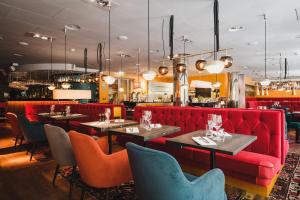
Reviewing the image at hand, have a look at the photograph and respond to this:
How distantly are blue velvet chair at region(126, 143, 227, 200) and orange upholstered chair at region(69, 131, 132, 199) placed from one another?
0.57 metres

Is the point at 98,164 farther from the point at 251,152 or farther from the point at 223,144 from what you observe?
the point at 251,152

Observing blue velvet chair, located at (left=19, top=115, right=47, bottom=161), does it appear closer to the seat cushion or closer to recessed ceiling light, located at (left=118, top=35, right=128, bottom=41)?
the seat cushion

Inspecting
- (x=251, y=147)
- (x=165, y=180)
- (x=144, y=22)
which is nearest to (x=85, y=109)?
(x=144, y=22)

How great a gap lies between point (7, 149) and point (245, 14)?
6.65 meters

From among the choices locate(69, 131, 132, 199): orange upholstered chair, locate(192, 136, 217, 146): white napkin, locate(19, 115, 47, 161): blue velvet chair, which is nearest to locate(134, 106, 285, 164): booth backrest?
locate(192, 136, 217, 146): white napkin

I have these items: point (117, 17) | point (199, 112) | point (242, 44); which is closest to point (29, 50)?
point (117, 17)

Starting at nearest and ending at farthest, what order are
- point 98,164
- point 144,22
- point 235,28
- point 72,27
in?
point 98,164
point 144,22
point 72,27
point 235,28

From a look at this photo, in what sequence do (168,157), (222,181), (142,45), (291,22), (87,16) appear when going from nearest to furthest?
(168,157), (222,181), (87,16), (291,22), (142,45)

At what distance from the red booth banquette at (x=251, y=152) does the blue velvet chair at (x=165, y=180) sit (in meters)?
1.19

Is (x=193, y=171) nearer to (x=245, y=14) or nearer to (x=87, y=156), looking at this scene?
(x=87, y=156)

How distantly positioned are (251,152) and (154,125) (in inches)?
58.3

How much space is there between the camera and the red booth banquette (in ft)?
8.45

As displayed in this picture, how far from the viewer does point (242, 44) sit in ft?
24.8

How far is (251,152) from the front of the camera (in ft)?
9.75
